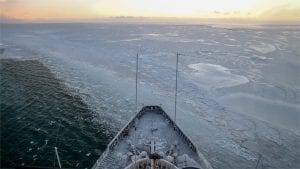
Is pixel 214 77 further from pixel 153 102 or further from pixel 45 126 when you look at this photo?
pixel 45 126

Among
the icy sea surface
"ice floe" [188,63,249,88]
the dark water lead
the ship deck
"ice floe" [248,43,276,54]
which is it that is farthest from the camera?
"ice floe" [248,43,276,54]

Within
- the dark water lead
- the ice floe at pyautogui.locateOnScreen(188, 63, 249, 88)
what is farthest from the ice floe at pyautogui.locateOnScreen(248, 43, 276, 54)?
the dark water lead

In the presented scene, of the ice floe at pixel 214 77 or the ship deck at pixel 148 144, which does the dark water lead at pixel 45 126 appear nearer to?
the ship deck at pixel 148 144

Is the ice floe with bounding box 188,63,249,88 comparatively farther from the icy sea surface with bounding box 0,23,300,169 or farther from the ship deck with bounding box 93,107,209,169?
the ship deck with bounding box 93,107,209,169

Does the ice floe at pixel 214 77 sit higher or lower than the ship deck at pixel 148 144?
higher

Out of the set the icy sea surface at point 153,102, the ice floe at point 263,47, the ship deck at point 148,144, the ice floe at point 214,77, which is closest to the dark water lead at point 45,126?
the icy sea surface at point 153,102
